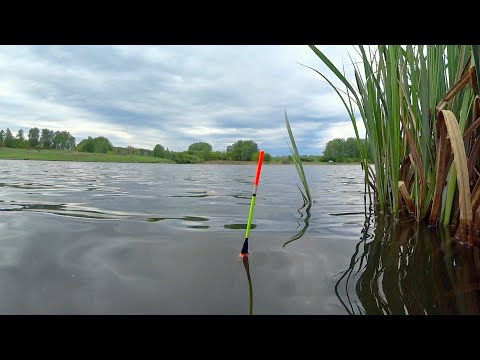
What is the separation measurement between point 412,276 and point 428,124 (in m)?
1.67

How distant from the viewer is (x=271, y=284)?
1885mm

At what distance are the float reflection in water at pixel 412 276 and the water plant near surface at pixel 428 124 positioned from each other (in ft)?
1.22

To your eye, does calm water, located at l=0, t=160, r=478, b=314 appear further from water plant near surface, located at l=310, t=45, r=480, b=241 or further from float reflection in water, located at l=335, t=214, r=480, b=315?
water plant near surface, located at l=310, t=45, r=480, b=241

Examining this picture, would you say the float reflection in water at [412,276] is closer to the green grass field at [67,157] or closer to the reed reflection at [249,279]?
the reed reflection at [249,279]

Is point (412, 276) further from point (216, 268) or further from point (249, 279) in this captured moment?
point (216, 268)

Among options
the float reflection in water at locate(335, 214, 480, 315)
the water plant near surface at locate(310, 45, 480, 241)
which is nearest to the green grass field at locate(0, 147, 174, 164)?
the water plant near surface at locate(310, 45, 480, 241)

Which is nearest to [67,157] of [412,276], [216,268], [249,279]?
[216,268]

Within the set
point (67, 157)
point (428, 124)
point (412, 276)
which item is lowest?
point (412, 276)

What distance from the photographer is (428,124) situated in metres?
2.81

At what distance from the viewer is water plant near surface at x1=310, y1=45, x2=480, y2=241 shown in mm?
2510
